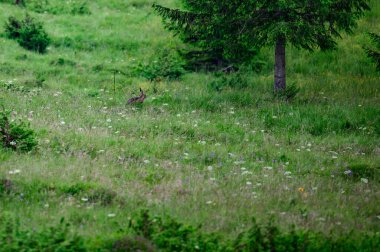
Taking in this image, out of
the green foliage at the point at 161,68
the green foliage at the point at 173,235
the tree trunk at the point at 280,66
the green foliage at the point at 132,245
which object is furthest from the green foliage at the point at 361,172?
the green foliage at the point at 161,68

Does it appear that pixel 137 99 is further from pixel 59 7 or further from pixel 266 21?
pixel 59 7

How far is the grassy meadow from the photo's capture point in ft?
25.4

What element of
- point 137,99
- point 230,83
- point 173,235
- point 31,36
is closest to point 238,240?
Result: point 173,235

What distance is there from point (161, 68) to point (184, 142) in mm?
7341

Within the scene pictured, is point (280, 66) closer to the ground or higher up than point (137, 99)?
higher up

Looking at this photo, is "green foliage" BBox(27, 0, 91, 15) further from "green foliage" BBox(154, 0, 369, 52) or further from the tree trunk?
the tree trunk

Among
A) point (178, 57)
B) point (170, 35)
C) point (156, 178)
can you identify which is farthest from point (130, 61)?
point (156, 178)

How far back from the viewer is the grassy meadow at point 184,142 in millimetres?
7730

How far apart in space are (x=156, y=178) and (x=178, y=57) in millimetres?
11125

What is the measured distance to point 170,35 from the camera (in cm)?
2220

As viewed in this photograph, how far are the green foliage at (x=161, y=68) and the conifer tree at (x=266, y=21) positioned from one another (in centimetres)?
220

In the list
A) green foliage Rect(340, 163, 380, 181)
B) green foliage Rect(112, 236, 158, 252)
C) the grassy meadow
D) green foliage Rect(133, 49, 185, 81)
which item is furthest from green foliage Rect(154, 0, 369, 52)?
green foliage Rect(112, 236, 158, 252)

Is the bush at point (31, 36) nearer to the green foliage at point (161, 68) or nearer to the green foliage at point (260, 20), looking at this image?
the green foliage at point (161, 68)

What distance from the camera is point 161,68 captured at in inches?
720
